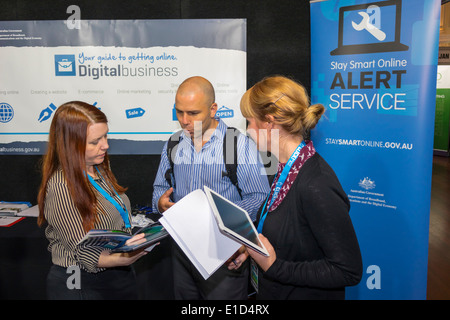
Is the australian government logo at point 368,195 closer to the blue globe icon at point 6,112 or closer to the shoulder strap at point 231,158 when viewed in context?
the shoulder strap at point 231,158

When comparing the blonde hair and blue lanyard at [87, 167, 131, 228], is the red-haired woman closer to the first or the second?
blue lanyard at [87, 167, 131, 228]

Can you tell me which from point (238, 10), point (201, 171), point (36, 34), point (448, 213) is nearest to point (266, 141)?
point (201, 171)

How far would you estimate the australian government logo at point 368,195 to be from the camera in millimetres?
2633

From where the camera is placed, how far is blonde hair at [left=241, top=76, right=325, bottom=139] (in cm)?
144

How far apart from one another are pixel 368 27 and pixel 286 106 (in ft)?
4.97

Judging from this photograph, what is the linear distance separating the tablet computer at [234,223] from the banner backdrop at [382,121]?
62.2 inches

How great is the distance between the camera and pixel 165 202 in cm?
213

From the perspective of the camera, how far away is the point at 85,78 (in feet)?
10.5

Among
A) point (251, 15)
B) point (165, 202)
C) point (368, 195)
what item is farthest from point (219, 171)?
point (251, 15)

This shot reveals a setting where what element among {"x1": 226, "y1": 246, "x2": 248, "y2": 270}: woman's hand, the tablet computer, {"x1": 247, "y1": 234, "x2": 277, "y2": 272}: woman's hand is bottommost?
{"x1": 226, "y1": 246, "x2": 248, "y2": 270}: woman's hand

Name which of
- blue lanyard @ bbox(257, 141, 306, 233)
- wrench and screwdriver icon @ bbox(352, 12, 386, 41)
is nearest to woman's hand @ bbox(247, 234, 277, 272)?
blue lanyard @ bbox(257, 141, 306, 233)

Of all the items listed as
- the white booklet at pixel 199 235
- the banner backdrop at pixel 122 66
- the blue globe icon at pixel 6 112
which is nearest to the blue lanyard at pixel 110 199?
the white booklet at pixel 199 235

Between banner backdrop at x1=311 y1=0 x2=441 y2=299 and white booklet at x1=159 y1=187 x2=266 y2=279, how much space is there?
1.57 meters
